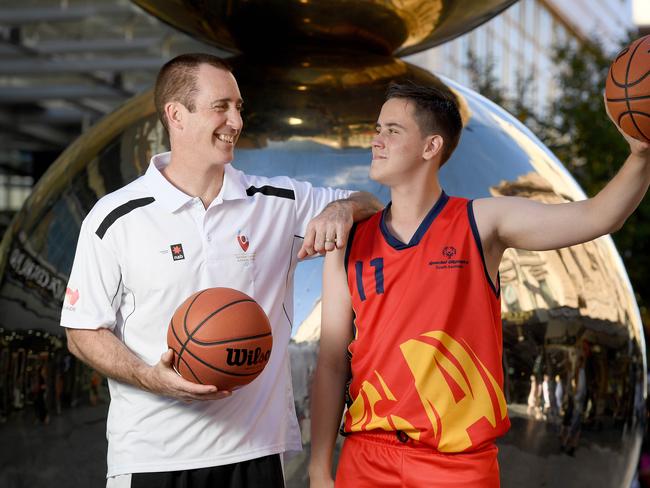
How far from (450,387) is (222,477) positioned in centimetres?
76

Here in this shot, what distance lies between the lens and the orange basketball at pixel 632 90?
2.90m

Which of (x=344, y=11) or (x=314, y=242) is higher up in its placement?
(x=344, y=11)

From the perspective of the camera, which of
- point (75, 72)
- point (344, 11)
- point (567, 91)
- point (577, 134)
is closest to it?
point (344, 11)

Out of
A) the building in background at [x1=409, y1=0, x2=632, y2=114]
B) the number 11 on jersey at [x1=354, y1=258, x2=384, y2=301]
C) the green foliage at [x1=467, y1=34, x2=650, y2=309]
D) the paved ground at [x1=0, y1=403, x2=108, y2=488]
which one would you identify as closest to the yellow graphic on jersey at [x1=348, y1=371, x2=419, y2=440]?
the number 11 on jersey at [x1=354, y1=258, x2=384, y2=301]

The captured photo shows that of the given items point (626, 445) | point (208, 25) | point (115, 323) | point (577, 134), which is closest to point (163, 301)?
point (115, 323)

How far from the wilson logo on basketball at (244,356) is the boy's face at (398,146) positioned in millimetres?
637

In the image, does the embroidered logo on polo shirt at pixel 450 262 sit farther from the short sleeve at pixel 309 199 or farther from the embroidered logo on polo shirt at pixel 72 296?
the embroidered logo on polo shirt at pixel 72 296

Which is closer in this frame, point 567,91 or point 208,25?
point 208,25

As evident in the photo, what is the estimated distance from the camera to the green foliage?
36.5 ft

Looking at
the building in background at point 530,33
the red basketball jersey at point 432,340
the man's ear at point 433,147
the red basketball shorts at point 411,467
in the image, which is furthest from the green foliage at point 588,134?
the building in background at point 530,33

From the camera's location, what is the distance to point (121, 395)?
3385 mm

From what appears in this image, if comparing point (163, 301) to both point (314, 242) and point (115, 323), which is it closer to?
point (115, 323)

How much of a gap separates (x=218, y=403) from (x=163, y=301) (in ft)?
1.16

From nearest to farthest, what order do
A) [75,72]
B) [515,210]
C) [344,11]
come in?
1. [515,210]
2. [344,11]
3. [75,72]
